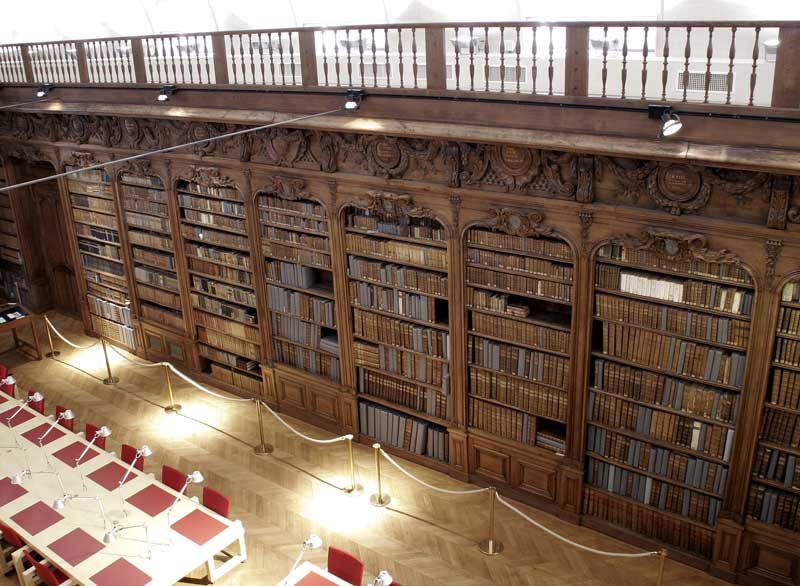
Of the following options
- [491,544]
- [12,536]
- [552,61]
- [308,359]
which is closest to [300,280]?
[308,359]

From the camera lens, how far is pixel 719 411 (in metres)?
6.41

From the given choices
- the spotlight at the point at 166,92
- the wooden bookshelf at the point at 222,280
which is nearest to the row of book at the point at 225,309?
the wooden bookshelf at the point at 222,280

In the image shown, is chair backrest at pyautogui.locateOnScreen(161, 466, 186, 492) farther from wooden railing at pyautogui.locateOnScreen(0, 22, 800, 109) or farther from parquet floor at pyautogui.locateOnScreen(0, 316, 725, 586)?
wooden railing at pyautogui.locateOnScreen(0, 22, 800, 109)

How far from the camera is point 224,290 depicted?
9867mm

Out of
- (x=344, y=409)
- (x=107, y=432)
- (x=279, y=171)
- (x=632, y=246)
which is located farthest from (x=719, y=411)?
(x=107, y=432)

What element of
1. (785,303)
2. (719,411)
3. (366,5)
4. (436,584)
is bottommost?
(436,584)

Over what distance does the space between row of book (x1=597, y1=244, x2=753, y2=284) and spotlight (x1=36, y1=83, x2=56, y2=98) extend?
25.7 feet

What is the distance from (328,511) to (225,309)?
3.27 metres

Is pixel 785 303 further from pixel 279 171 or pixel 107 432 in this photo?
pixel 107 432

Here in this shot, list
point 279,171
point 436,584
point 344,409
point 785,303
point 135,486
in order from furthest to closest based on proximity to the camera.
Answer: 1. point 344,409
2. point 279,171
3. point 135,486
4. point 436,584
5. point 785,303

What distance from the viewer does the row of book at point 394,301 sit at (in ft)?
26.0

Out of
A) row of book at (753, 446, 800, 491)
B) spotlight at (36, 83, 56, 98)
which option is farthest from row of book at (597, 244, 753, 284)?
spotlight at (36, 83, 56, 98)

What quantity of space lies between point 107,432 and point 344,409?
8.99ft

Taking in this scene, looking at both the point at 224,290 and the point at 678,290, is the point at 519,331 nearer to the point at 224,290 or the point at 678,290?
the point at 678,290
